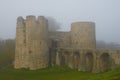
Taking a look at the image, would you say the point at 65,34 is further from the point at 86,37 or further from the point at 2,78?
the point at 2,78

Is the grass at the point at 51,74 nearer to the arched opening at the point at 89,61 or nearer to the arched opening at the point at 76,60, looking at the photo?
the arched opening at the point at 76,60

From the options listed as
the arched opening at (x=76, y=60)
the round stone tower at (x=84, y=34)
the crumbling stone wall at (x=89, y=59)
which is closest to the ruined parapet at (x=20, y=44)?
the crumbling stone wall at (x=89, y=59)

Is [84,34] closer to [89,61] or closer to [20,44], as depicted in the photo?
[89,61]

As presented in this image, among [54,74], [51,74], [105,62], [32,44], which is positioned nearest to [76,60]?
[105,62]

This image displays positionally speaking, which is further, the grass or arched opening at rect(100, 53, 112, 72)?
arched opening at rect(100, 53, 112, 72)

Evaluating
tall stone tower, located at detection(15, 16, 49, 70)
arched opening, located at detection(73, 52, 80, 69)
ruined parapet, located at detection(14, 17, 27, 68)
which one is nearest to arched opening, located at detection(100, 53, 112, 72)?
arched opening, located at detection(73, 52, 80, 69)

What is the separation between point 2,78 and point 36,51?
33.1 ft

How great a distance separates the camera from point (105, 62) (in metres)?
47.8

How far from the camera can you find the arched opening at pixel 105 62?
1838 inches

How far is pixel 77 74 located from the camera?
142ft

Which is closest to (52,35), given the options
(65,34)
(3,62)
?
(65,34)

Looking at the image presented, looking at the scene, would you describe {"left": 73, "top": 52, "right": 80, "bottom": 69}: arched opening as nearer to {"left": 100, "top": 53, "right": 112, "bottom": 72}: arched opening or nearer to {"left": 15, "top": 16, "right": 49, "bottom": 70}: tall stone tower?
{"left": 100, "top": 53, "right": 112, "bottom": 72}: arched opening

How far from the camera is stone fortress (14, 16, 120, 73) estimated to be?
156 feet

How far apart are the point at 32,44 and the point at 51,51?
453 centimetres
